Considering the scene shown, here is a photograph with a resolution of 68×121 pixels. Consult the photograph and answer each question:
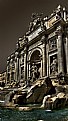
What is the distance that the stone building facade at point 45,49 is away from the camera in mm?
31219

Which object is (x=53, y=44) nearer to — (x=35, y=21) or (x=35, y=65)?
(x=35, y=65)

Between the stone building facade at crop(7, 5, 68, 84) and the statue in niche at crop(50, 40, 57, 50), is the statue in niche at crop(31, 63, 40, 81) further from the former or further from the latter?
the statue in niche at crop(50, 40, 57, 50)

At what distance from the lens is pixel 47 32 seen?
35.0 meters

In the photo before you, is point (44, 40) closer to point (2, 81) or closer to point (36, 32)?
point (36, 32)

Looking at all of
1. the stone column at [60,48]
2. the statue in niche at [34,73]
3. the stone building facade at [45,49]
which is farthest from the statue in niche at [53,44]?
the statue in niche at [34,73]

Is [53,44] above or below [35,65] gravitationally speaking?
above

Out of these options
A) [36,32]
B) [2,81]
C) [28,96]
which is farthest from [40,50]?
[2,81]

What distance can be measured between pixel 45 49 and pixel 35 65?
16.9 ft

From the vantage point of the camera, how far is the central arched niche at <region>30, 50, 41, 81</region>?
38062 millimetres

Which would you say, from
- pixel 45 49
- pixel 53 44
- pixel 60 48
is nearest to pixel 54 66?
pixel 60 48

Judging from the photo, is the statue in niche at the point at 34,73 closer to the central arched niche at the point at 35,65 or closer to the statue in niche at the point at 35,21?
the central arched niche at the point at 35,65

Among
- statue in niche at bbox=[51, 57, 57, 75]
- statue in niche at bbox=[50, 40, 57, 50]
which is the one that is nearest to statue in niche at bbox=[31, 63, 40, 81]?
statue in niche at bbox=[51, 57, 57, 75]

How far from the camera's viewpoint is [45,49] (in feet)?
115

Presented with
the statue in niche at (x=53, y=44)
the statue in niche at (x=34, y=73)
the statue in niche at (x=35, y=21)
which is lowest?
the statue in niche at (x=34, y=73)
